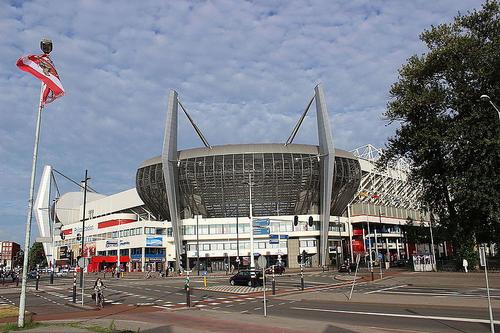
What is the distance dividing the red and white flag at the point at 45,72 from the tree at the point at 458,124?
34.1 metres

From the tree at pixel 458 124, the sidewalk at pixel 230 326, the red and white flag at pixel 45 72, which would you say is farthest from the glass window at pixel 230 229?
the red and white flag at pixel 45 72

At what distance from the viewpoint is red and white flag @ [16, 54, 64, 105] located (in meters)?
16.7

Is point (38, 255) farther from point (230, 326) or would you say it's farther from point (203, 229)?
point (230, 326)

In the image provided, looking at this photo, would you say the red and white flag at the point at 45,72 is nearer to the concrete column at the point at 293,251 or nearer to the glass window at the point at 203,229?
the concrete column at the point at 293,251

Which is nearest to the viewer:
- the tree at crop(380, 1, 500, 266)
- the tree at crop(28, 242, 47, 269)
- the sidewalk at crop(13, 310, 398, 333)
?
the sidewalk at crop(13, 310, 398, 333)

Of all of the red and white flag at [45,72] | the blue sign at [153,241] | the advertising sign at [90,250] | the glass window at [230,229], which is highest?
the red and white flag at [45,72]

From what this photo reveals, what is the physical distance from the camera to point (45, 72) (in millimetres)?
17188

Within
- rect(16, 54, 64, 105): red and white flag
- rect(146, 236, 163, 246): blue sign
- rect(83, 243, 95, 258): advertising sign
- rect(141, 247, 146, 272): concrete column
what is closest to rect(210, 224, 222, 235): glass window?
rect(146, 236, 163, 246): blue sign

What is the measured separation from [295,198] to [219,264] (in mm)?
23255

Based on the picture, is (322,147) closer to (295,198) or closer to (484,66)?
(295,198)

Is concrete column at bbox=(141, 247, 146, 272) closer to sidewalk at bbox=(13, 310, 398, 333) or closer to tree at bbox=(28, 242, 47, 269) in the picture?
sidewalk at bbox=(13, 310, 398, 333)

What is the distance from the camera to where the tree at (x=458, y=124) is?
4050cm

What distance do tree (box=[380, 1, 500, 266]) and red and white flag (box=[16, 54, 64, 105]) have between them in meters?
34.1

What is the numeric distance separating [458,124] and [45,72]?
37209 mm
